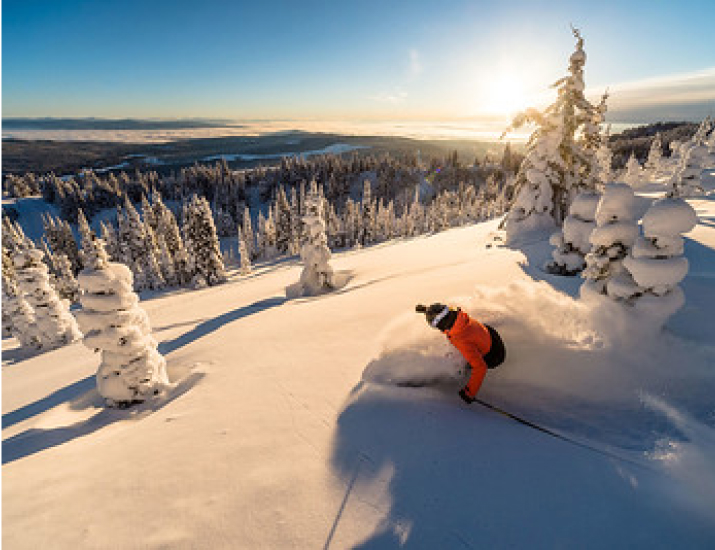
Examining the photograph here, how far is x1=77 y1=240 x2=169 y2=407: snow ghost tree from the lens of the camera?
7.84 meters

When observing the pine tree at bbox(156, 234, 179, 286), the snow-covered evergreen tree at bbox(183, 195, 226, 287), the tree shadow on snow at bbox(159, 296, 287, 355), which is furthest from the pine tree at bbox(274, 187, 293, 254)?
the tree shadow on snow at bbox(159, 296, 287, 355)

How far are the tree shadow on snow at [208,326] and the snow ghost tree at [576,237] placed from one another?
530 inches

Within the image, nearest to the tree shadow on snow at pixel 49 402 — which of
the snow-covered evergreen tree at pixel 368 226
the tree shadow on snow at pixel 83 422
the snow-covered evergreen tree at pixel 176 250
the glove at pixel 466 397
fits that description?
the tree shadow on snow at pixel 83 422

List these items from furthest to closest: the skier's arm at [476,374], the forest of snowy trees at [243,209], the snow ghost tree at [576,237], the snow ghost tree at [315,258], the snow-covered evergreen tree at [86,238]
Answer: the forest of snowy trees at [243,209] → the snow ghost tree at [315,258] → the snow ghost tree at [576,237] → the snow-covered evergreen tree at [86,238] → the skier's arm at [476,374]

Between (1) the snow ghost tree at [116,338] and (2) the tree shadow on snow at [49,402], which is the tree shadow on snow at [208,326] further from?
(1) the snow ghost tree at [116,338]

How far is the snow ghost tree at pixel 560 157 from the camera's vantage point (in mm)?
17547

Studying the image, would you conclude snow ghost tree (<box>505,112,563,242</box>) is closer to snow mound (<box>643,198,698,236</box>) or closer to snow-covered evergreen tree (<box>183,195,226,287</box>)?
snow mound (<box>643,198,698,236</box>)

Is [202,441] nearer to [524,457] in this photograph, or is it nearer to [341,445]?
[341,445]

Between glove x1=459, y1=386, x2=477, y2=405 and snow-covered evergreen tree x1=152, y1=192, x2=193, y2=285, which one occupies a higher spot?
glove x1=459, y1=386, x2=477, y2=405

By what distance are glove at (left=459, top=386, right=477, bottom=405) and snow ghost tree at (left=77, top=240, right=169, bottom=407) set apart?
7447 mm

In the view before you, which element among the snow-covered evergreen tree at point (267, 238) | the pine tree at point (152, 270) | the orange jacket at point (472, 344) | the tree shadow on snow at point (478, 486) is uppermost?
the orange jacket at point (472, 344)

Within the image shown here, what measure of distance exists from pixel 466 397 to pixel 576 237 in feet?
27.5

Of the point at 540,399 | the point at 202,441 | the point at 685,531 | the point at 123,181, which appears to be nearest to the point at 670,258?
the point at 540,399

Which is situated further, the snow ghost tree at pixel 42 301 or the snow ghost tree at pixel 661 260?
the snow ghost tree at pixel 42 301
